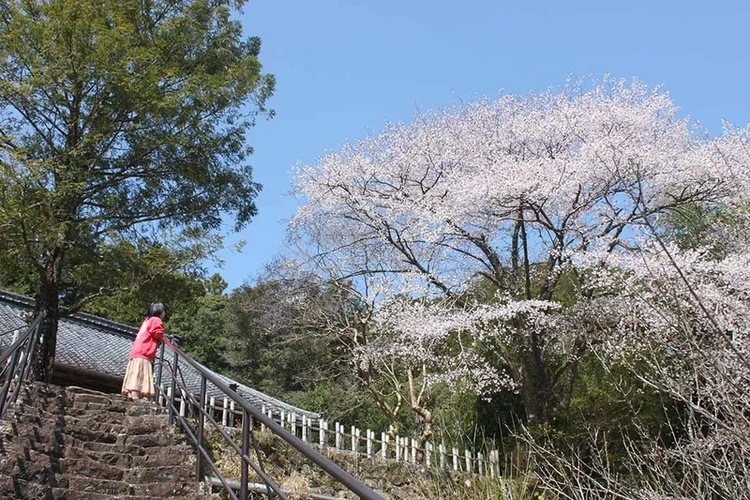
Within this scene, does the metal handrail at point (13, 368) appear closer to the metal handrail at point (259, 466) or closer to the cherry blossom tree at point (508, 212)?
the metal handrail at point (259, 466)

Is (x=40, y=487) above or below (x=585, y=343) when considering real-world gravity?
below

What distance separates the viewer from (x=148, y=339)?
7613 mm

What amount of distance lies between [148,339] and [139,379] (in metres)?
0.46

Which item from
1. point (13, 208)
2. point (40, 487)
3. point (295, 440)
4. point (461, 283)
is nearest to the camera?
point (295, 440)

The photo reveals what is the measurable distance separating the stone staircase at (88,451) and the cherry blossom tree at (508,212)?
7.13m

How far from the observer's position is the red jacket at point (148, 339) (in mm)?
7539

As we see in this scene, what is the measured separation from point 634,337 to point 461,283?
3.53 m

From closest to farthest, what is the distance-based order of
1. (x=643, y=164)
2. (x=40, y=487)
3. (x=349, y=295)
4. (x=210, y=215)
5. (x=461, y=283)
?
(x=40, y=487) < (x=210, y=215) < (x=643, y=164) < (x=461, y=283) < (x=349, y=295)

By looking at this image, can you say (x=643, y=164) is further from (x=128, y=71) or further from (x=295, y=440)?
(x=295, y=440)

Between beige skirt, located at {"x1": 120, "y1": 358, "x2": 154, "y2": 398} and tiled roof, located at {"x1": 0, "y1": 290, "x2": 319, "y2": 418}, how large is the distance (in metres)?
5.66

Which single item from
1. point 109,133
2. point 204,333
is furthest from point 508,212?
point 204,333

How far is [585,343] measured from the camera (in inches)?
470

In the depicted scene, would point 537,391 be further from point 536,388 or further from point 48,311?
point 48,311

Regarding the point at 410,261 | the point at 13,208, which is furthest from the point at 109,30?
the point at 410,261
